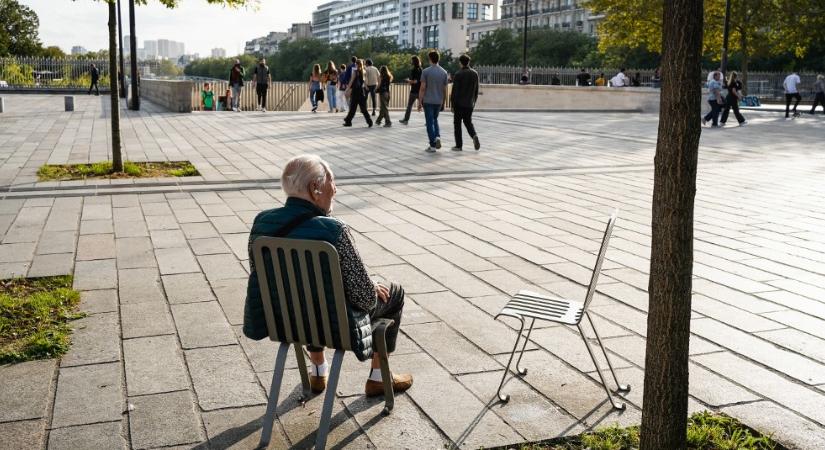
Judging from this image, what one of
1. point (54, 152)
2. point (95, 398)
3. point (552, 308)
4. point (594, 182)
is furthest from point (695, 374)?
point (54, 152)

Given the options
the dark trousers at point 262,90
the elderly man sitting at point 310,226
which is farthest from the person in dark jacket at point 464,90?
the dark trousers at point 262,90

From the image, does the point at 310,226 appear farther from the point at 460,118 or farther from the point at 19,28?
the point at 19,28

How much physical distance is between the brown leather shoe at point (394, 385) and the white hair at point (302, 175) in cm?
108

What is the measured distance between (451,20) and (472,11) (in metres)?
5.12

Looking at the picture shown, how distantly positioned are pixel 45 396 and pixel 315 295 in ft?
5.13

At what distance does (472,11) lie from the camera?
468ft

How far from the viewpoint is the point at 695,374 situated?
4242mm

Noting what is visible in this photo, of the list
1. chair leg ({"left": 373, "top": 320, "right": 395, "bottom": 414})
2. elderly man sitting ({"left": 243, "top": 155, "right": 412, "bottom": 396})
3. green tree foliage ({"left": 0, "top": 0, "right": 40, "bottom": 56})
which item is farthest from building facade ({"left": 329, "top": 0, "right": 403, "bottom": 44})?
elderly man sitting ({"left": 243, "top": 155, "right": 412, "bottom": 396})

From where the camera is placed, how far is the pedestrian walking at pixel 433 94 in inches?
581

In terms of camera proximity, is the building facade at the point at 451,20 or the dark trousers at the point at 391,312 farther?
the building facade at the point at 451,20

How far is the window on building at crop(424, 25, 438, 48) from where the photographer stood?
143762 millimetres

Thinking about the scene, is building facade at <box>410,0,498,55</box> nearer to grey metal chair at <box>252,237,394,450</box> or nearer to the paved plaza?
the paved plaza

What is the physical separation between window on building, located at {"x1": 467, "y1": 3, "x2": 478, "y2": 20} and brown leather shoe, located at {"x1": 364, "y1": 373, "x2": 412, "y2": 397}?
14270cm

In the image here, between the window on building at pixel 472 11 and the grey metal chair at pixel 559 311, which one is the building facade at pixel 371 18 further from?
the grey metal chair at pixel 559 311
